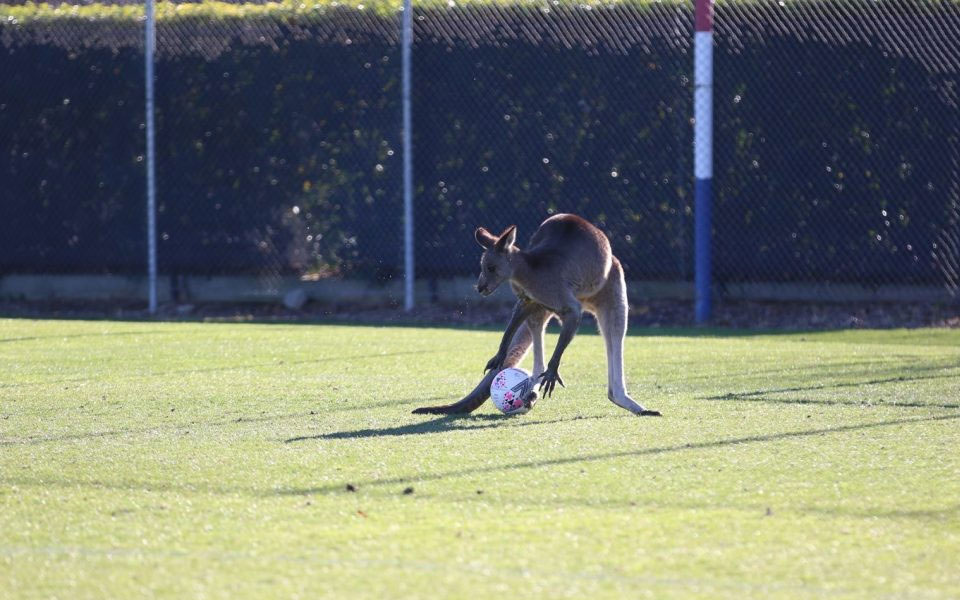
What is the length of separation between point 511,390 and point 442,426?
47 centimetres

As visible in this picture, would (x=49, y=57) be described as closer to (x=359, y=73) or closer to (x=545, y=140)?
(x=359, y=73)

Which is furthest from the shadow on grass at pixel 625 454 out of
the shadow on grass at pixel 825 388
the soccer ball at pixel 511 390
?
the soccer ball at pixel 511 390

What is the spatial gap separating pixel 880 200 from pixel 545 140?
333cm

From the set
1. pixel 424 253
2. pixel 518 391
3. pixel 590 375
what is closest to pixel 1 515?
pixel 518 391

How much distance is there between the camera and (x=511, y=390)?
23.6 ft

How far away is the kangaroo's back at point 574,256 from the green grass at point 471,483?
726 millimetres

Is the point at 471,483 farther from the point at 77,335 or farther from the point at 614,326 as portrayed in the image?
the point at 77,335

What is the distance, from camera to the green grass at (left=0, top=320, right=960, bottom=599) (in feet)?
13.1

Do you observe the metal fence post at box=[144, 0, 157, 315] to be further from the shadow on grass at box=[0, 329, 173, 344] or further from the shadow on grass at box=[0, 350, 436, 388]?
the shadow on grass at box=[0, 350, 436, 388]

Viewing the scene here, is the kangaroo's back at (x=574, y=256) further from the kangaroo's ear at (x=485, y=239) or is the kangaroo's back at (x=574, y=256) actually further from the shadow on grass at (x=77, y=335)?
the shadow on grass at (x=77, y=335)

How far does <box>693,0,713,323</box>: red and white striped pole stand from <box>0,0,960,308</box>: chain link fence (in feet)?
1.32

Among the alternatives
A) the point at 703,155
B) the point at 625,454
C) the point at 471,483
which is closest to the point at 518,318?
the point at 625,454

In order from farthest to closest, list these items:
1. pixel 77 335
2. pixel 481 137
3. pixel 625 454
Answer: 1. pixel 481 137
2. pixel 77 335
3. pixel 625 454

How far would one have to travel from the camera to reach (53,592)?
3.84 m
